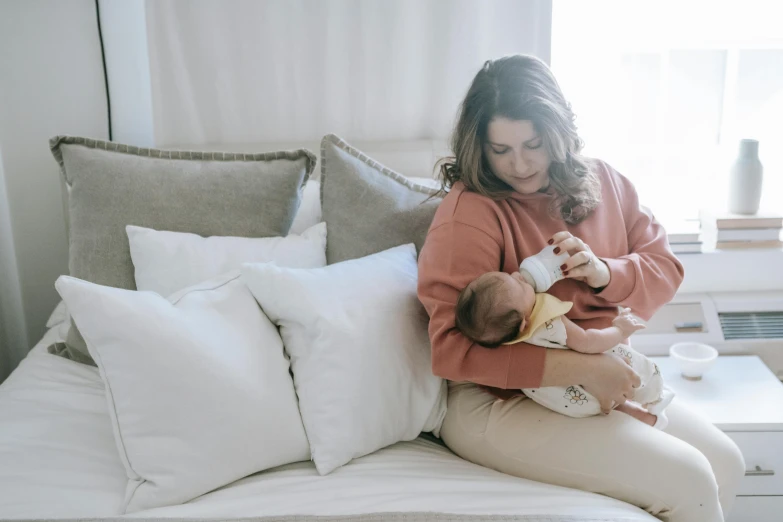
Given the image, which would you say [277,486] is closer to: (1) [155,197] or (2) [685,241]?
(1) [155,197]

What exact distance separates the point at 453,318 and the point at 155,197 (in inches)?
30.0

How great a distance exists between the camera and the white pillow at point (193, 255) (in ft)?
5.06

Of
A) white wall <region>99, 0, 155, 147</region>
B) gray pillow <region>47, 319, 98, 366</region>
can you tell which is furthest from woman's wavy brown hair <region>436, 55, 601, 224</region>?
white wall <region>99, 0, 155, 147</region>

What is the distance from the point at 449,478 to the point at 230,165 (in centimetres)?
91

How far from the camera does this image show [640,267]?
1529 millimetres

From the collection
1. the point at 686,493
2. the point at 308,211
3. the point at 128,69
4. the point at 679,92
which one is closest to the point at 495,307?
the point at 686,493

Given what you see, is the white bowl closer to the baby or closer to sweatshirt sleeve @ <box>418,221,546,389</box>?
the baby

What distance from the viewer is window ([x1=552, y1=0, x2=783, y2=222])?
225cm

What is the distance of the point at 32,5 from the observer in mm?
2037

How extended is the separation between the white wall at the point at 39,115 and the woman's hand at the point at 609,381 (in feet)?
5.27

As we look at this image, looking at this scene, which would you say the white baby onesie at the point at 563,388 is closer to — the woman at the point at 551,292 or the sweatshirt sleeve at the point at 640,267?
the woman at the point at 551,292

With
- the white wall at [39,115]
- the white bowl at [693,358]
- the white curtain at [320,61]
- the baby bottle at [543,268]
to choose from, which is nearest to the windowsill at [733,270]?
the white bowl at [693,358]

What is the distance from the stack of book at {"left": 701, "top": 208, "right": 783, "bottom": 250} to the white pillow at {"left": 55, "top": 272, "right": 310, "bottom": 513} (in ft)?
5.06

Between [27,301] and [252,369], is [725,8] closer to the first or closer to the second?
[252,369]
